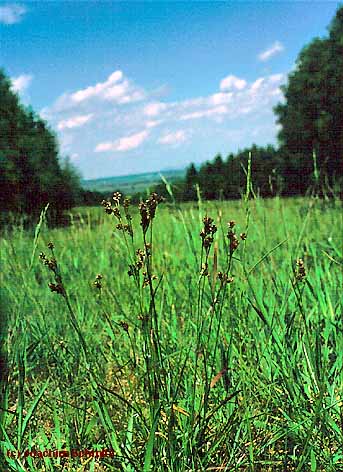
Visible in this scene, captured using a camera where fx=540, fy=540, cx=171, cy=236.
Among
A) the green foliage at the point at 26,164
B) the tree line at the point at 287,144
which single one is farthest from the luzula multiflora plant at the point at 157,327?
the green foliage at the point at 26,164

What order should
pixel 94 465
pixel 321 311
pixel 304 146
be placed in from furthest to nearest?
pixel 304 146 → pixel 321 311 → pixel 94 465

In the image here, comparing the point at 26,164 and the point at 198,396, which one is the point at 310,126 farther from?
the point at 198,396

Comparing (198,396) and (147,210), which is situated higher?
(147,210)

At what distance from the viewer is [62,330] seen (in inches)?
83.0

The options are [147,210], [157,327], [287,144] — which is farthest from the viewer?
[287,144]

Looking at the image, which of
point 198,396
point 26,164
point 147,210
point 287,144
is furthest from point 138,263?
point 287,144

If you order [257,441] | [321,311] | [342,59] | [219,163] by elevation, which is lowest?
[257,441]

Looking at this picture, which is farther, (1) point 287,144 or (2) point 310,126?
(1) point 287,144

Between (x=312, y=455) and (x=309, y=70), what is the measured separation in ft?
31.4

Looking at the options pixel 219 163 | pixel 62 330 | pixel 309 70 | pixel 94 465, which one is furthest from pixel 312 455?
pixel 309 70

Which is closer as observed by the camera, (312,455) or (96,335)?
(312,455)

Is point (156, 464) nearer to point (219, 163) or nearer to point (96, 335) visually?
point (96, 335)

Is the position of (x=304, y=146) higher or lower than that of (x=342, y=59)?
lower

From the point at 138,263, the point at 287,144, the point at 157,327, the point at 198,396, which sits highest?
the point at 287,144
